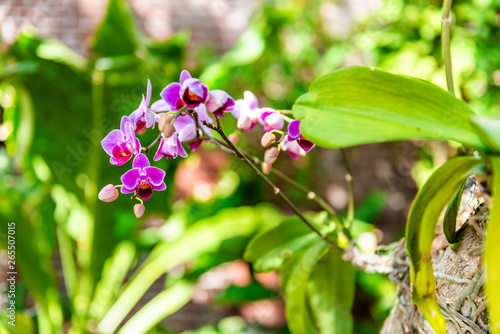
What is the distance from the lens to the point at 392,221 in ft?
6.30

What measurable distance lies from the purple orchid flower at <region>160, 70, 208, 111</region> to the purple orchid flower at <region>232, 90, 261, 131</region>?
0.08 metres

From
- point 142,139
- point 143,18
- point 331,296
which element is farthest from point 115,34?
point 331,296

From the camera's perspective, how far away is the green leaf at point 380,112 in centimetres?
36

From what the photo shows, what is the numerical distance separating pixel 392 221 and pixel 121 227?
4.25 feet

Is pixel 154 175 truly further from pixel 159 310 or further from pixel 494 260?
pixel 159 310

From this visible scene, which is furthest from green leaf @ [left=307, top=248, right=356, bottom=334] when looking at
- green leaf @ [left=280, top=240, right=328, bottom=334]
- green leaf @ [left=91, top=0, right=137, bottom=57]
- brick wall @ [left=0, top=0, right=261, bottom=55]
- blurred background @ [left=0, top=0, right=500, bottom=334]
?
brick wall @ [left=0, top=0, right=261, bottom=55]

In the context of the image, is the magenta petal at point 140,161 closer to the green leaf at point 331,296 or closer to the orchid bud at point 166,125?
the orchid bud at point 166,125

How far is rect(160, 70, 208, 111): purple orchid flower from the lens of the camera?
16.2 inches

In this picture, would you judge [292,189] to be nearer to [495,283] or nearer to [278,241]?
[278,241]

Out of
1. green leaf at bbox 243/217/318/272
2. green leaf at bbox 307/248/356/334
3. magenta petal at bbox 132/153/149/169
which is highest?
magenta petal at bbox 132/153/149/169

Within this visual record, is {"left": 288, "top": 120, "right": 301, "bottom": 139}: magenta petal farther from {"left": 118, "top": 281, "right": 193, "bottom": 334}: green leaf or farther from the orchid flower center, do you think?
{"left": 118, "top": 281, "right": 193, "bottom": 334}: green leaf

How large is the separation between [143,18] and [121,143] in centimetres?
154

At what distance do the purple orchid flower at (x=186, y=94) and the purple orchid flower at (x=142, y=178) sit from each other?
7 centimetres

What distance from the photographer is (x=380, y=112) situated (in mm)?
381
